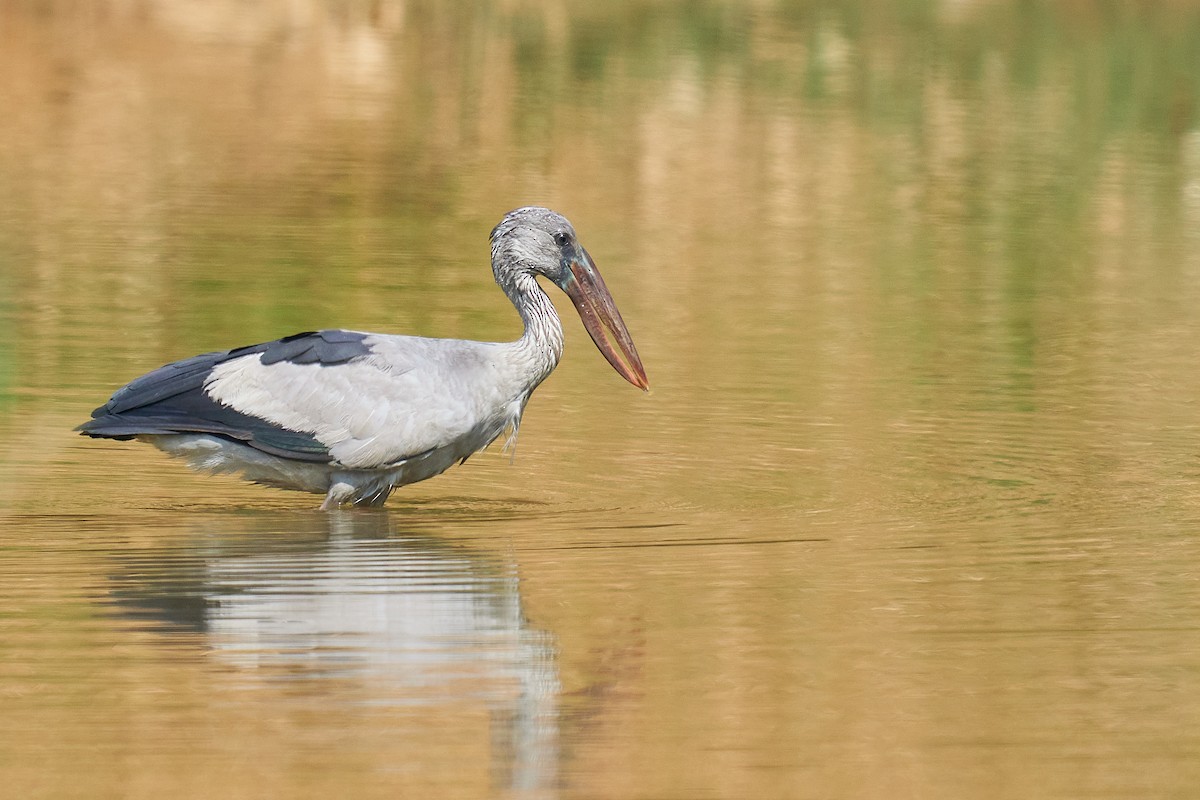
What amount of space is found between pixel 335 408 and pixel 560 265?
139 centimetres

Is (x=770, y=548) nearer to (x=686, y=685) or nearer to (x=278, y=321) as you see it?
(x=686, y=685)

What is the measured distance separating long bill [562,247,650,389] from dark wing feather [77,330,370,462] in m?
1.17

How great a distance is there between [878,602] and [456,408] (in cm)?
230

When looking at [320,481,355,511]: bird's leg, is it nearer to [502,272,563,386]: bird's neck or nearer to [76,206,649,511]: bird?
[76,206,649,511]: bird

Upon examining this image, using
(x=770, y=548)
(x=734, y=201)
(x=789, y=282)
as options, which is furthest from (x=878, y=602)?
(x=734, y=201)

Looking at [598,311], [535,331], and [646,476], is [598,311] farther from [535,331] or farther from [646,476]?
[646,476]

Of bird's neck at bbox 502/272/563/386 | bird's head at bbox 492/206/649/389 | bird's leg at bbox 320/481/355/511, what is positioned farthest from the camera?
bird's head at bbox 492/206/649/389

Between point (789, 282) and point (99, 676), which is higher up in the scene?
point (99, 676)

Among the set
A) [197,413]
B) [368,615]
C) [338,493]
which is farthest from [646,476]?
[368,615]

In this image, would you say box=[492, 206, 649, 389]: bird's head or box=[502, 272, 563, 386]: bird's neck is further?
box=[492, 206, 649, 389]: bird's head

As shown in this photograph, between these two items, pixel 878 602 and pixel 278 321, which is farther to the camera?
pixel 278 321

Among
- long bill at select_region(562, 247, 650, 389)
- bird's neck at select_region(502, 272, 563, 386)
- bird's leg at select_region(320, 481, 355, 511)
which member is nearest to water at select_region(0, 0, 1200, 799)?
bird's leg at select_region(320, 481, 355, 511)

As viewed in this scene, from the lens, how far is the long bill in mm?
10594

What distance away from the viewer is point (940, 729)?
6.75m
